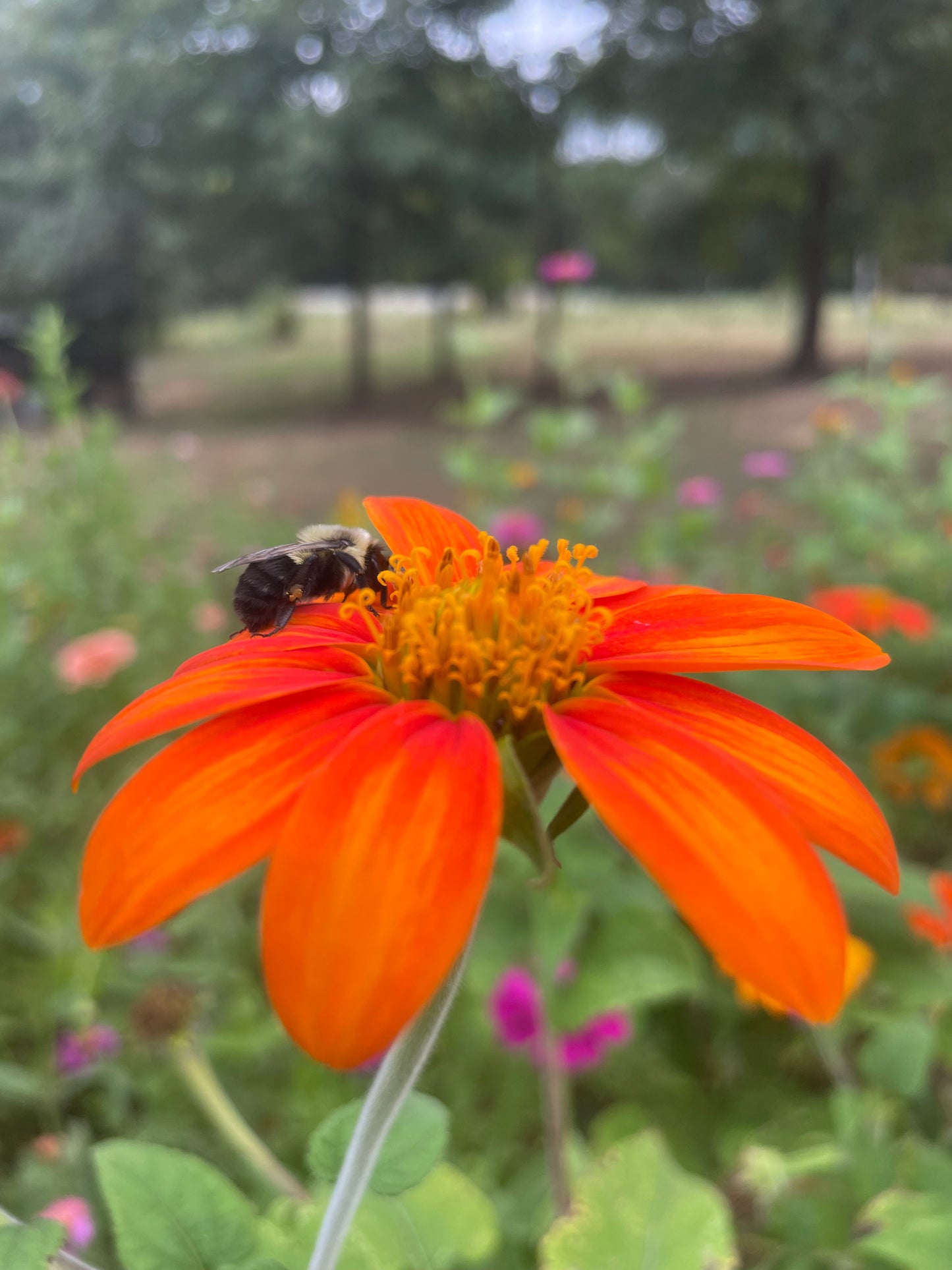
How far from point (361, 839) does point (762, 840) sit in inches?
5.1

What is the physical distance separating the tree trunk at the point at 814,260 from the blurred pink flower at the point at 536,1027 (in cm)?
632

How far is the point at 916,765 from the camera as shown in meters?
1.39

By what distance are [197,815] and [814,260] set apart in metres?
Answer: 7.35

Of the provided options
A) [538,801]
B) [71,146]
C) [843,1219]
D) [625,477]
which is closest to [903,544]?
[625,477]

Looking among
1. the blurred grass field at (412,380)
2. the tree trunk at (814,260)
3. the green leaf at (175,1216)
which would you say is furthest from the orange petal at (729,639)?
the tree trunk at (814,260)

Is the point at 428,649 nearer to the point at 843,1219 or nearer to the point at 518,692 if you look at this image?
the point at 518,692

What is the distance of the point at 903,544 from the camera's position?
200cm

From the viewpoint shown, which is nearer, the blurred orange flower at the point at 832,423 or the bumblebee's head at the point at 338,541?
the bumblebee's head at the point at 338,541

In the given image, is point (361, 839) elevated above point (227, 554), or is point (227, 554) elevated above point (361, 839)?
point (361, 839)

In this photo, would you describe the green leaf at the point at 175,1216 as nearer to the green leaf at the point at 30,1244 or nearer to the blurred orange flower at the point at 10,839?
the green leaf at the point at 30,1244

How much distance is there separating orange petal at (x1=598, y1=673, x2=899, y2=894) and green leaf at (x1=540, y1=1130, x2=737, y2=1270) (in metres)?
0.40

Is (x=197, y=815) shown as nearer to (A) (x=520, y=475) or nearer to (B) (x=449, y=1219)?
(B) (x=449, y=1219)

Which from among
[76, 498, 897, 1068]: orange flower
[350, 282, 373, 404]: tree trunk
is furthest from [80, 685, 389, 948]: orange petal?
[350, 282, 373, 404]: tree trunk

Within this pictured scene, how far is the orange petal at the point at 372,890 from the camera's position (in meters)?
0.26
